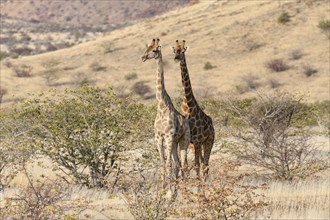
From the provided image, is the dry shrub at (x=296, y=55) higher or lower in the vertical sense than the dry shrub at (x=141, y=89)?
lower

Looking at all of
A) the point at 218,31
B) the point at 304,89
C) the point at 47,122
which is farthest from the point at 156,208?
the point at 218,31

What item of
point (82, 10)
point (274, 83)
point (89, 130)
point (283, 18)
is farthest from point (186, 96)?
point (82, 10)

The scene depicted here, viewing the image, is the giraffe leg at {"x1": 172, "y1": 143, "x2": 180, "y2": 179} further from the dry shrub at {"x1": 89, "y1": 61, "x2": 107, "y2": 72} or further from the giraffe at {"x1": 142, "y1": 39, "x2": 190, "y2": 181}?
the dry shrub at {"x1": 89, "y1": 61, "x2": 107, "y2": 72}

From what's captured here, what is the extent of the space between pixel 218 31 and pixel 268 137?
131ft

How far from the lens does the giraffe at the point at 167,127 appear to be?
1088cm

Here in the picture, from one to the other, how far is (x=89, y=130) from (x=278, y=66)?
32.6 metres

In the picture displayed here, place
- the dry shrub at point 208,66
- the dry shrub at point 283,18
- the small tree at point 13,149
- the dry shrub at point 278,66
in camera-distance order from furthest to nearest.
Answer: the dry shrub at point 283,18 → the dry shrub at point 208,66 → the dry shrub at point 278,66 → the small tree at point 13,149

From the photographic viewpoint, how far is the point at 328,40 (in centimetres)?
4762

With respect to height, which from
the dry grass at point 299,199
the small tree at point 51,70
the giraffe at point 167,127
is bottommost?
the small tree at point 51,70

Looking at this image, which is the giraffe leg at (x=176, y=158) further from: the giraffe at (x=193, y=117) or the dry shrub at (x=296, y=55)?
the dry shrub at (x=296, y=55)

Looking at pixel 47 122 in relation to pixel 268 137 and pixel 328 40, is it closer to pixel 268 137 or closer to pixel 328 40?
pixel 268 137

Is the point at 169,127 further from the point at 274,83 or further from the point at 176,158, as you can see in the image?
the point at 274,83

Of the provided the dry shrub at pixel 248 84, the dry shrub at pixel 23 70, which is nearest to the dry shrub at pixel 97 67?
the dry shrub at pixel 23 70

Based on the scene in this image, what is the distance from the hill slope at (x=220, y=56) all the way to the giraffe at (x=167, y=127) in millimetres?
27012
